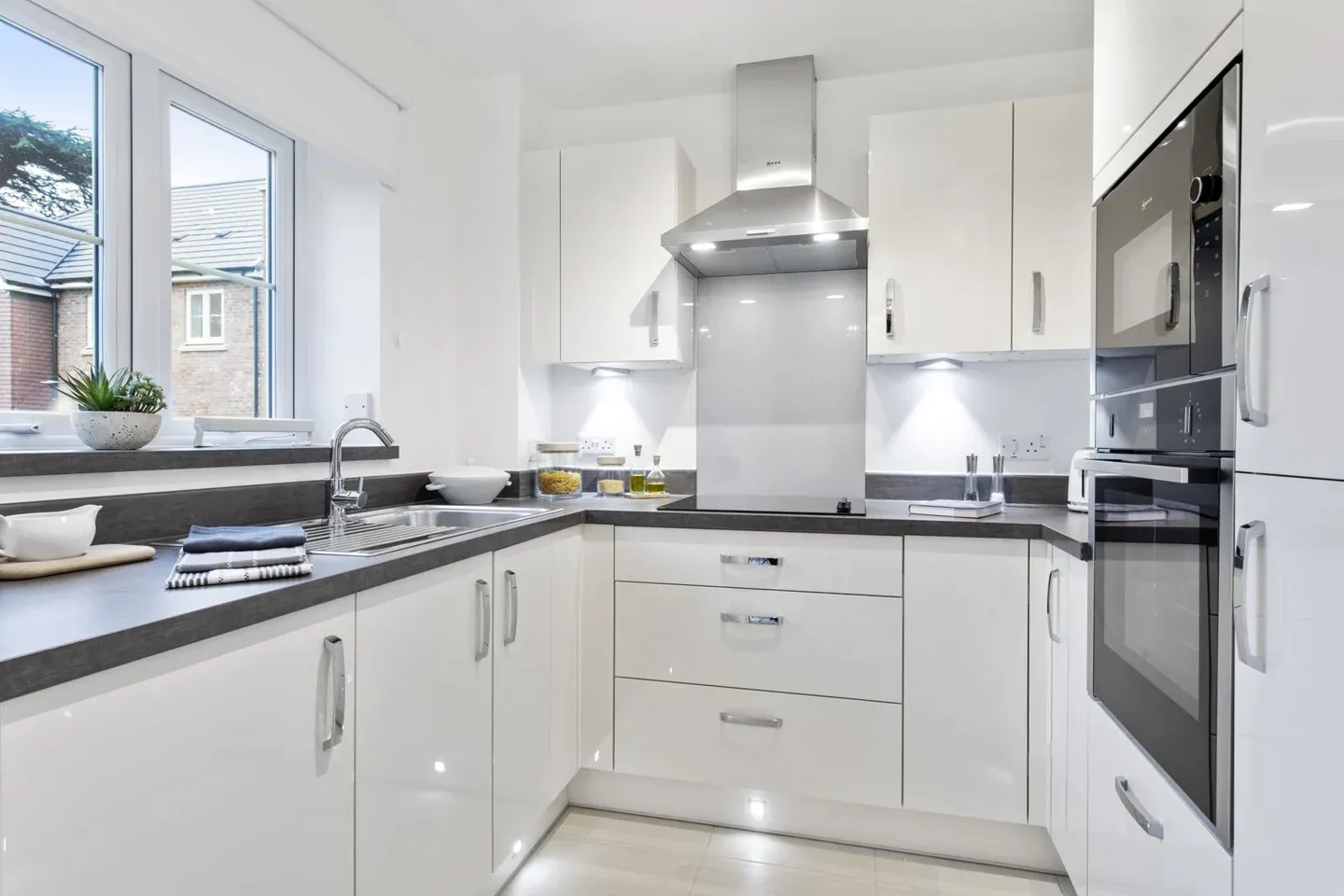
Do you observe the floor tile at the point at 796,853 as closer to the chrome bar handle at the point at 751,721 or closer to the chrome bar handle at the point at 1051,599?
the chrome bar handle at the point at 751,721

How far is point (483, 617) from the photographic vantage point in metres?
1.68

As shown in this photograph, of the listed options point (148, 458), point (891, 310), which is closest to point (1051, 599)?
point (891, 310)

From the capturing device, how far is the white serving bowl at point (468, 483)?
8.05 feet

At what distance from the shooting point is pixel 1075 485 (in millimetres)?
2275

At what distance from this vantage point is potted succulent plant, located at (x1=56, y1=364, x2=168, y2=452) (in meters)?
1.48

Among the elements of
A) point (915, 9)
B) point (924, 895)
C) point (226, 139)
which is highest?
point (915, 9)

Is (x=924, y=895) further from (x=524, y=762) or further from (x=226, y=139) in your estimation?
(x=226, y=139)

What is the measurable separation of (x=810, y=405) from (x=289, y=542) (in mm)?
1960

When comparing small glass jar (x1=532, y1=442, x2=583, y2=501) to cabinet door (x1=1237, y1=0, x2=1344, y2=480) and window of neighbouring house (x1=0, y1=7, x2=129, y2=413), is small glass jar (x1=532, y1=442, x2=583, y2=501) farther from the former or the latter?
cabinet door (x1=1237, y1=0, x2=1344, y2=480)

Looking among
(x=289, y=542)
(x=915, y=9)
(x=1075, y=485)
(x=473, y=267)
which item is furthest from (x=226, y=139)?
(x=1075, y=485)

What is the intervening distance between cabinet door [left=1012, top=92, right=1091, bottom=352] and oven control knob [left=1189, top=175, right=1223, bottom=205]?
1258 mm

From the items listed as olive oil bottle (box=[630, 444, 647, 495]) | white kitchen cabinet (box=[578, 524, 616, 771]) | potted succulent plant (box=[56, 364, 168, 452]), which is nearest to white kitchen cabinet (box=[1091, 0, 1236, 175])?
white kitchen cabinet (box=[578, 524, 616, 771])

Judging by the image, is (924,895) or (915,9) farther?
(915,9)

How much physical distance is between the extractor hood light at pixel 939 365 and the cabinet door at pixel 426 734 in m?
1.70
